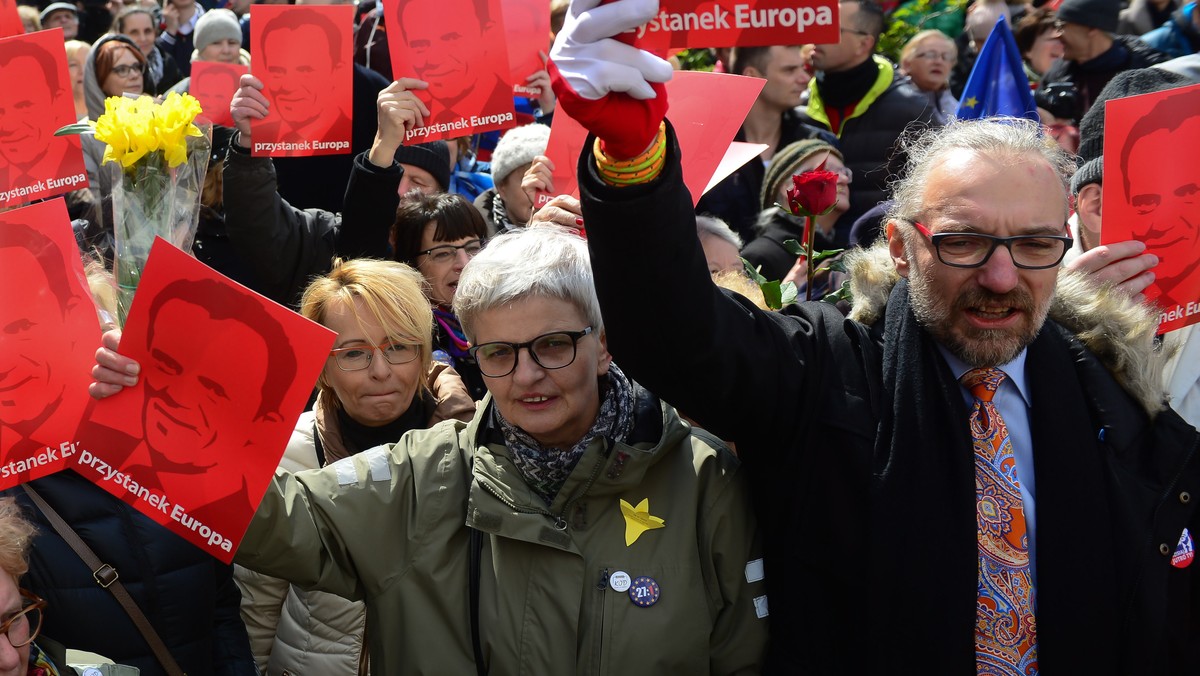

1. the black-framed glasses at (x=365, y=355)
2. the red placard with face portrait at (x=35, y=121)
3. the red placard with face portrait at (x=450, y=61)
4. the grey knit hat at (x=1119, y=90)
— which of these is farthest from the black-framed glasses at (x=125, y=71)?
the grey knit hat at (x=1119, y=90)

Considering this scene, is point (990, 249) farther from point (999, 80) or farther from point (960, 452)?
point (999, 80)

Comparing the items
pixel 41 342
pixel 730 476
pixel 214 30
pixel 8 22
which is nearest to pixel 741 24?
pixel 730 476

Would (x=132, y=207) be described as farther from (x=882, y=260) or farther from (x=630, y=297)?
(x=882, y=260)

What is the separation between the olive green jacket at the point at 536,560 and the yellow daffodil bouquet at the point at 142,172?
0.73 m

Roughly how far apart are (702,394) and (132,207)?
1524mm

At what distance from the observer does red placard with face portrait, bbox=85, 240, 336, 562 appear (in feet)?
8.26

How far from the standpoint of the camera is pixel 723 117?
3.22 metres

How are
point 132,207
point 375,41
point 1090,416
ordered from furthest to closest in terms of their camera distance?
point 375,41 → point 132,207 → point 1090,416

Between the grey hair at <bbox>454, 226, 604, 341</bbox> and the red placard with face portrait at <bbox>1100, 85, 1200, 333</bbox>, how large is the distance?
134 cm

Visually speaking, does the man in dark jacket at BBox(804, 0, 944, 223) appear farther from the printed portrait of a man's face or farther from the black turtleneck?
the printed portrait of a man's face

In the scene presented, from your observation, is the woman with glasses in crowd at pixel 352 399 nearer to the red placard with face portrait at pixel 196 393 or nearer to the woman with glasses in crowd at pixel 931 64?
the red placard with face portrait at pixel 196 393

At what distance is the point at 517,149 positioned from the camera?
5027 millimetres

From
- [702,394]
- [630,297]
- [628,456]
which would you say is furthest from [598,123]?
[628,456]

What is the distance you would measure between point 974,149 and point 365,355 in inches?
70.5
